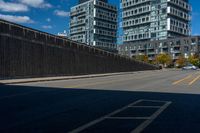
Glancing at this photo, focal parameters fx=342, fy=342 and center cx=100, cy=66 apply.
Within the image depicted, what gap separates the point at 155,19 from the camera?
6934 inches

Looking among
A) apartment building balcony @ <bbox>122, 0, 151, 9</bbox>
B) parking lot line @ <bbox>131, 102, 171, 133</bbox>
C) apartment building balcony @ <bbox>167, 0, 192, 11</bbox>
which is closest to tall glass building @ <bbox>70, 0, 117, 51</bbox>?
apartment building balcony @ <bbox>122, 0, 151, 9</bbox>

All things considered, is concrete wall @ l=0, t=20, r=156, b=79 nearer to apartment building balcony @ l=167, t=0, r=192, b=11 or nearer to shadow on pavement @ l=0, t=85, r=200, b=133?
shadow on pavement @ l=0, t=85, r=200, b=133

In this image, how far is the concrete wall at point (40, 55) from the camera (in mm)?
28906

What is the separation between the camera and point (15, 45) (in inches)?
1181

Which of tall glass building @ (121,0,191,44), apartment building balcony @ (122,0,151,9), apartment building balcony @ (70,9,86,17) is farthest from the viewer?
apartment building balcony @ (70,9,86,17)

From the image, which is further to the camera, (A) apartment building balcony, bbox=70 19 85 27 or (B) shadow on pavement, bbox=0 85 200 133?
(A) apartment building balcony, bbox=70 19 85 27

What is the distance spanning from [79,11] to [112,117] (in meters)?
180

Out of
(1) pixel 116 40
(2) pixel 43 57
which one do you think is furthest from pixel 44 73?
(1) pixel 116 40

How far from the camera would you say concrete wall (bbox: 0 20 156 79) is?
28.9 meters

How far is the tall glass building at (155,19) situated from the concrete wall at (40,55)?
127120mm

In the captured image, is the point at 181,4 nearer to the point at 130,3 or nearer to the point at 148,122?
the point at 130,3

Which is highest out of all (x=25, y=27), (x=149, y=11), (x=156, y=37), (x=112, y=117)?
(x=149, y=11)

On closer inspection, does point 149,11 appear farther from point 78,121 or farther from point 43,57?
point 78,121

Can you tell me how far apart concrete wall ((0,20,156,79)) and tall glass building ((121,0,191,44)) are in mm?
A: 127120
